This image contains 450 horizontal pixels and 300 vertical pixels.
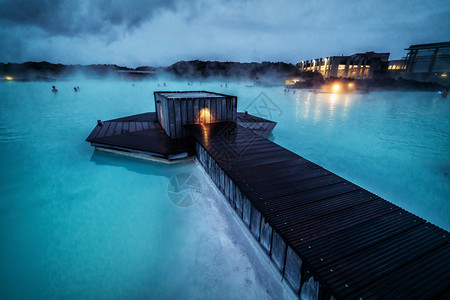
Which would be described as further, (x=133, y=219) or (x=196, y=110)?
(x=196, y=110)

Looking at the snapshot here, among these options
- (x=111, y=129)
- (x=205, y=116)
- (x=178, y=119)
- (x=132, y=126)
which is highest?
(x=205, y=116)

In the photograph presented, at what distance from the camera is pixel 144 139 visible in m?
12.6

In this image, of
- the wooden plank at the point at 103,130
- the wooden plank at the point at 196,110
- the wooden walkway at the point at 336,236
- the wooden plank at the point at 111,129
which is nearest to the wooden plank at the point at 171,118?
the wooden plank at the point at 196,110

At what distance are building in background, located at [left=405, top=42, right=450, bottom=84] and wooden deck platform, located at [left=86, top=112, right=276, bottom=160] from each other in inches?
2733

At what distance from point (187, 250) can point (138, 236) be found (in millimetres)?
2054

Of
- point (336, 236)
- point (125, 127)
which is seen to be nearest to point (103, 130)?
point (125, 127)

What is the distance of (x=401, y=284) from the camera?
9.66 ft

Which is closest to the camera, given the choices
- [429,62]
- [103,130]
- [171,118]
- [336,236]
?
[336,236]

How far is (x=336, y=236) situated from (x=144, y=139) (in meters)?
11.8

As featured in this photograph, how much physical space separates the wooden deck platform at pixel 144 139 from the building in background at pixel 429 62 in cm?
6942

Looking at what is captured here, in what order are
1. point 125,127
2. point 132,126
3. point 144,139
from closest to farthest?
point 144,139
point 125,127
point 132,126

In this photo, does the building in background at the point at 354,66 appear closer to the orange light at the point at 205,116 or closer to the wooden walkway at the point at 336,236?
the orange light at the point at 205,116

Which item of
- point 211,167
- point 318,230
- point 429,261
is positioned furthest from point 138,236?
point 429,261

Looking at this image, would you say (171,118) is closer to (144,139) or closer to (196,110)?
(196,110)
